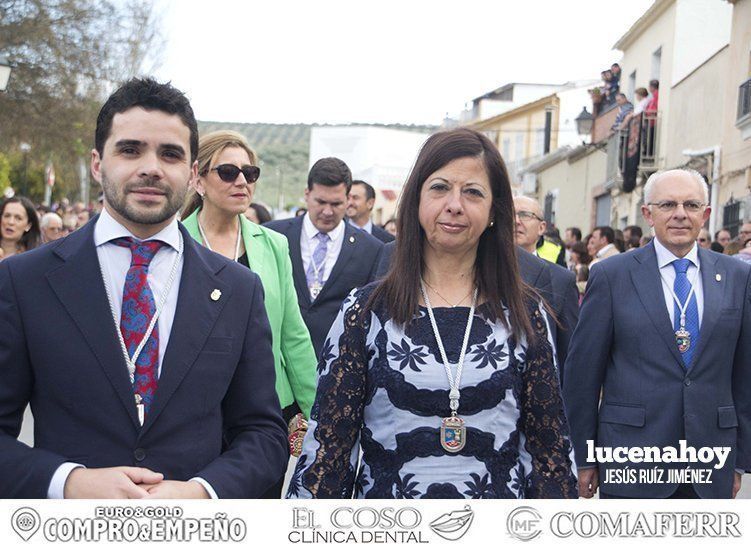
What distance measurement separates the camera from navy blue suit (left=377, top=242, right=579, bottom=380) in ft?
21.6

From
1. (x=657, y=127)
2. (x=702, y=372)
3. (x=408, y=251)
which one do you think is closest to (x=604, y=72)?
(x=657, y=127)

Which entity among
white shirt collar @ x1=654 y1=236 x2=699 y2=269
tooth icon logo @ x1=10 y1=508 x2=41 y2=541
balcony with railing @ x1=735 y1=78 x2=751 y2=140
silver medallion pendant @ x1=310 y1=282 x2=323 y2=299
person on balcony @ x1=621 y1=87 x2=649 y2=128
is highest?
person on balcony @ x1=621 y1=87 x2=649 y2=128

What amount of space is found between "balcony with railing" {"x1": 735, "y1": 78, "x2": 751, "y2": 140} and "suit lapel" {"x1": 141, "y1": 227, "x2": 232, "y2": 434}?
603 inches

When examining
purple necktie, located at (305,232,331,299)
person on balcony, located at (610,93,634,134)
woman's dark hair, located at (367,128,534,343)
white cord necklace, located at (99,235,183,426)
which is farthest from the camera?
person on balcony, located at (610,93,634,134)

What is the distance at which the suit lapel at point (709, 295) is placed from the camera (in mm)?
5543

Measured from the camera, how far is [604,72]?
3044 cm

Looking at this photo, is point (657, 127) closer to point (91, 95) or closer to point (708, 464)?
point (91, 95)

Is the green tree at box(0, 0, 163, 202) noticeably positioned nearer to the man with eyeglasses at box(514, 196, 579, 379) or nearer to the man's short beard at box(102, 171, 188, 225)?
the man with eyeglasses at box(514, 196, 579, 379)

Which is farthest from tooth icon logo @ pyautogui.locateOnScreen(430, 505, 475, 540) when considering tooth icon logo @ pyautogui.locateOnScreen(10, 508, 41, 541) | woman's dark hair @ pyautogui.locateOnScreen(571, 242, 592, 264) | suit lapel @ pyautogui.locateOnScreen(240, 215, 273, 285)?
woman's dark hair @ pyautogui.locateOnScreen(571, 242, 592, 264)

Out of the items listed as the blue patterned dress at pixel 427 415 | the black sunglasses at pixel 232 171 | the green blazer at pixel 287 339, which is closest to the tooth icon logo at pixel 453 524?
the blue patterned dress at pixel 427 415

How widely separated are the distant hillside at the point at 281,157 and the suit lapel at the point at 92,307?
12607 centimetres

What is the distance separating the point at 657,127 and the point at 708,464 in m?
21.0

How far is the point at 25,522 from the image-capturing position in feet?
10.2

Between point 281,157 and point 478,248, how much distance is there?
14691 cm
